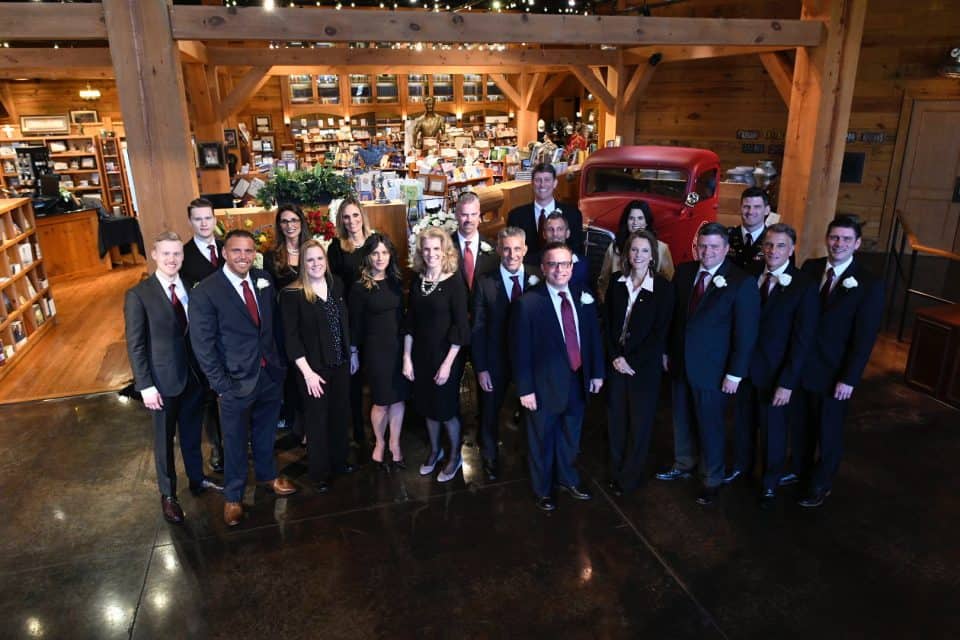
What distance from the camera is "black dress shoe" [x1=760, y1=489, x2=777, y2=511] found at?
3877 millimetres

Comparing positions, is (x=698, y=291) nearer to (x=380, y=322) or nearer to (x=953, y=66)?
(x=380, y=322)

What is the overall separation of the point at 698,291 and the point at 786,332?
0.53 m

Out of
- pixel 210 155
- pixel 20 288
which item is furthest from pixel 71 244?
pixel 210 155

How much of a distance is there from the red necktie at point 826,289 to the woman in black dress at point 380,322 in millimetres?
2434

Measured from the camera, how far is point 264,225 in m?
5.69

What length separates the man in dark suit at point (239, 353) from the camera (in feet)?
11.1

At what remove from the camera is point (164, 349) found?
347 cm

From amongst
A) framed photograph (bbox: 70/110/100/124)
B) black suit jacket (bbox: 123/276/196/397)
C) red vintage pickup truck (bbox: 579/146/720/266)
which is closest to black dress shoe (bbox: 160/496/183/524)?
black suit jacket (bbox: 123/276/196/397)

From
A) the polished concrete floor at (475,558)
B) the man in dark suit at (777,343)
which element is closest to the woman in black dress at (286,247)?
the polished concrete floor at (475,558)

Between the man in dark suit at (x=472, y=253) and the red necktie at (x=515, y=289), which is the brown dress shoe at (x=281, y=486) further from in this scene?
the red necktie at (x=515, y=289)

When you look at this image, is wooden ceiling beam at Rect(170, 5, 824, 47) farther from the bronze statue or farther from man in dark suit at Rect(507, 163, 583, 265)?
the bronze statue

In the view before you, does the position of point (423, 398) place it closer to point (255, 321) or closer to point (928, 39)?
point (255, 321)

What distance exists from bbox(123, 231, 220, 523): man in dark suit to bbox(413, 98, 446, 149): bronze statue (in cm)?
913

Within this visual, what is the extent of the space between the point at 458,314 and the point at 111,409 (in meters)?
3.35
